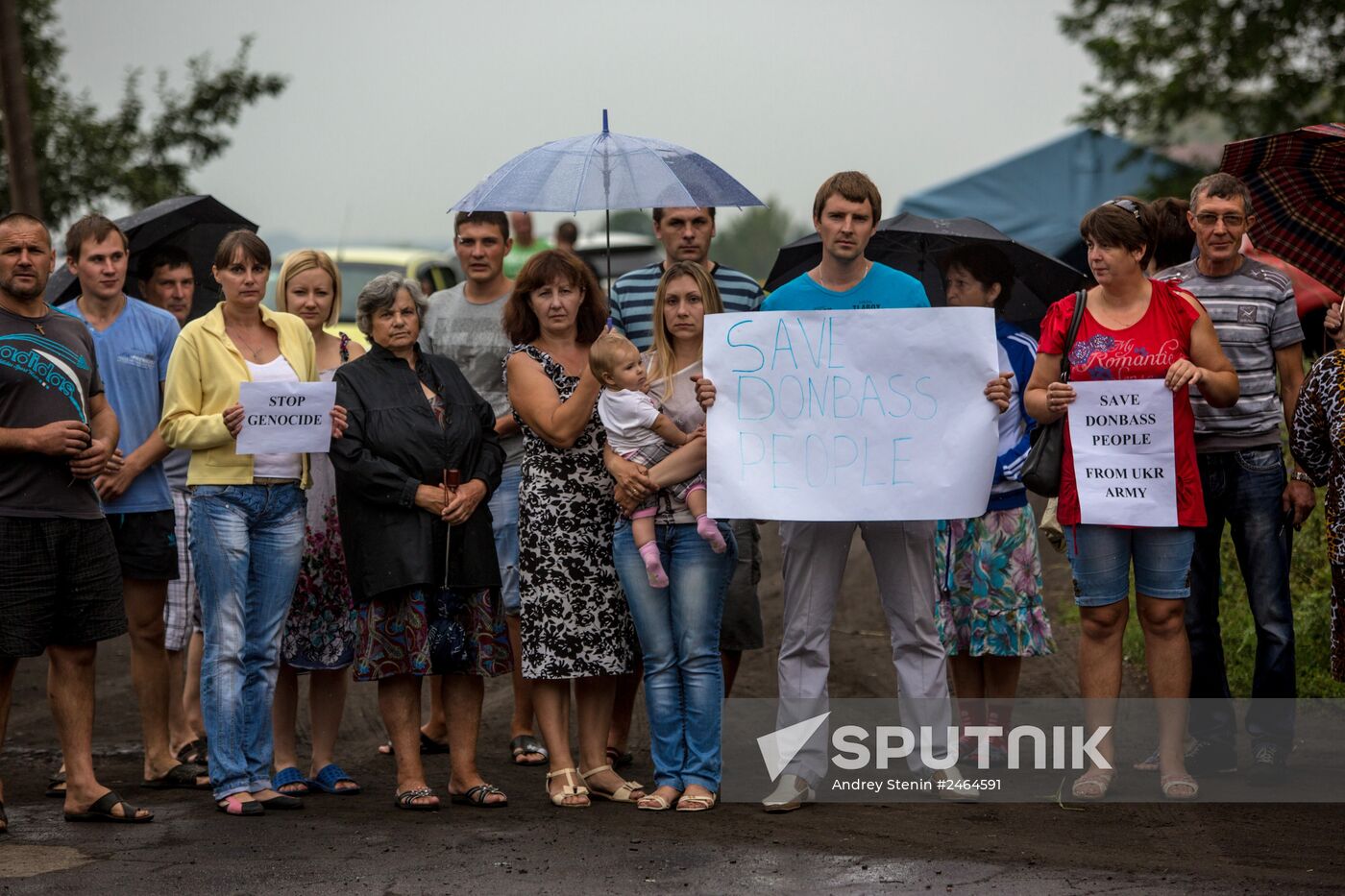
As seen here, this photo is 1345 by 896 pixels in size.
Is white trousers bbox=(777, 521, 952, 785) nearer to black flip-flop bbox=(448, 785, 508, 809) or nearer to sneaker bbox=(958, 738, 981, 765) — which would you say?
sneaker bbox=(958, 738, 981, 765)

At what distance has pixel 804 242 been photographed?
796cm

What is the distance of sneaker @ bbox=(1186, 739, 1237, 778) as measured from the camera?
7074mm

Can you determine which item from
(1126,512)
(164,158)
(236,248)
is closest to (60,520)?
(236,248)

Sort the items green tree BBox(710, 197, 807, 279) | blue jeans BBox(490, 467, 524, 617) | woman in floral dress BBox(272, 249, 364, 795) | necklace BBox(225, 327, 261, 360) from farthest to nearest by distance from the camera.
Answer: green tree BBox(710, 197, 807, 279)
blue jeans BBox(490, 467, 524, 617)
woman in floral dress BBox(272, 249, 364, 795)
necklace BBox(225, 327, 261, 360)

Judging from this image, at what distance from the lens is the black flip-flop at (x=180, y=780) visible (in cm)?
735

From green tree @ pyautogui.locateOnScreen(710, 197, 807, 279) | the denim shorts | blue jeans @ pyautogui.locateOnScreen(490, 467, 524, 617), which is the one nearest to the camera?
the denim shorts

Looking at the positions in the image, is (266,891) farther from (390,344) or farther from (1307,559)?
(1307,559)

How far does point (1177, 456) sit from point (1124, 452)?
205 mm

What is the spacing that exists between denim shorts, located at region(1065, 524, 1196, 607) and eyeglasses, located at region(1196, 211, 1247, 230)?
1.29m

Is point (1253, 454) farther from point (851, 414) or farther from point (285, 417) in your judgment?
point (285, 417)

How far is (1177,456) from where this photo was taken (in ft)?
21.5

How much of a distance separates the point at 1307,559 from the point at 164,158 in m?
15.7

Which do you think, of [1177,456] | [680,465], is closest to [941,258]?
[1177,456]

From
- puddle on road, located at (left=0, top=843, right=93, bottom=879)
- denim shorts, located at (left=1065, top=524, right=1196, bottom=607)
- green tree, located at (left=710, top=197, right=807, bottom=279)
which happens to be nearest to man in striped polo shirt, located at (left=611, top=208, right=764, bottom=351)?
denim shorts, located at (left=1065, top=524, right=1196, bottom=607)
